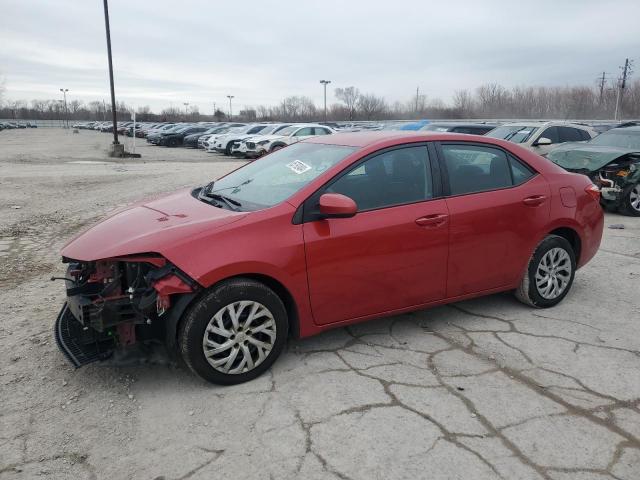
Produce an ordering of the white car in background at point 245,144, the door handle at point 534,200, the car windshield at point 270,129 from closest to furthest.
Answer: the door handle at point 534,200 < the white car in background at point 245,144 < the car windshield at point 270,129

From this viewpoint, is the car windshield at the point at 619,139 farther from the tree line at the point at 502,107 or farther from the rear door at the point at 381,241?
the tree line at the point at 502,107

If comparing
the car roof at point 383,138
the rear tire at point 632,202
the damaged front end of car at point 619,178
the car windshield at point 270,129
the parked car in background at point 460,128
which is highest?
the car windshield at point 270,129

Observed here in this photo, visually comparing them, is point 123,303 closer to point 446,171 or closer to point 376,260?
point 376,260

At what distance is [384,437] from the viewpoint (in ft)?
9.62

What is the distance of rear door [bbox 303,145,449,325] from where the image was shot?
3652 mm

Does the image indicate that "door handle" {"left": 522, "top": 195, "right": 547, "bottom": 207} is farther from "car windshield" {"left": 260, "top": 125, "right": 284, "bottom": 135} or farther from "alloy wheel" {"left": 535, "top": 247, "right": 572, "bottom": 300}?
"car windshield" {"left": 260, "top": 125, "right": 284, "bottom": 135}

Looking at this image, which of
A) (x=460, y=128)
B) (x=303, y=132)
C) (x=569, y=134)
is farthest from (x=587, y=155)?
(x=303, y=132)

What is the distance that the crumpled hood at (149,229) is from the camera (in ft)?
10.9

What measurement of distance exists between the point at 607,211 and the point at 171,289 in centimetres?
964

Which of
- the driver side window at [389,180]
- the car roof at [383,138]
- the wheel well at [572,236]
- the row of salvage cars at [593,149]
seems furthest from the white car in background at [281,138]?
the driver side window at [389,180]

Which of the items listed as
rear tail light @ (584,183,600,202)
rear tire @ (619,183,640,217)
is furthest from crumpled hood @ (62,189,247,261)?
rear tire @ (619,183,640,217)

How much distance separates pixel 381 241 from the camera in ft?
12.5

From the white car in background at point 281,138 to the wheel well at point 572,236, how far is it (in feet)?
60.5

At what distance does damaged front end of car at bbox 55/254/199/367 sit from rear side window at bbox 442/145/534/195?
7.50ft
